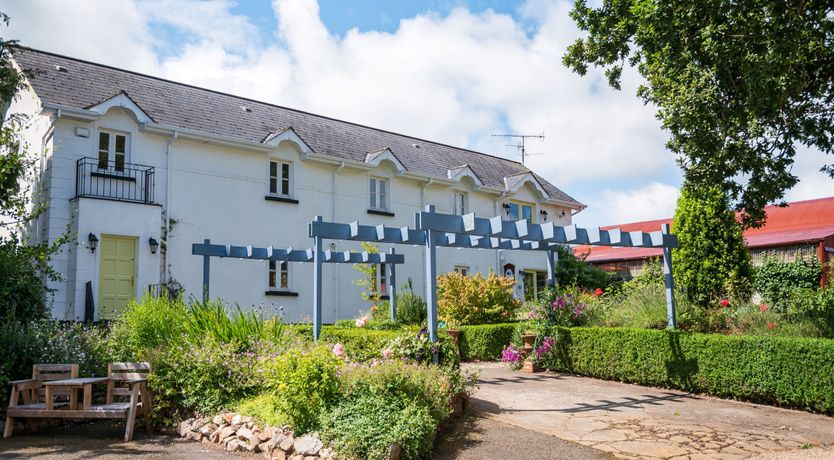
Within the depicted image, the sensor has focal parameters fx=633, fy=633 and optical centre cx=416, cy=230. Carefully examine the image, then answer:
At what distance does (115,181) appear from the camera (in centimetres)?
1524

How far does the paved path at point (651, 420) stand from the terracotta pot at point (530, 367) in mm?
1422

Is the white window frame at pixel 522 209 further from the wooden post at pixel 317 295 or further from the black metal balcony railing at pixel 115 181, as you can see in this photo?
the wooden post at pixel 317 295

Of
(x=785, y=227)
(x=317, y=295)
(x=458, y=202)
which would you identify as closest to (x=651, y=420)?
(x=317, y=295)

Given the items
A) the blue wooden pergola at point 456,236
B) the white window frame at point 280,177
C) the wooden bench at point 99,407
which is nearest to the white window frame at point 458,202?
the white window frame at point 280,177

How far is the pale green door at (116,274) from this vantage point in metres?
14.7

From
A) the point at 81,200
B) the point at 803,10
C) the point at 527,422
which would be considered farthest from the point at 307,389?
the point at 81,200

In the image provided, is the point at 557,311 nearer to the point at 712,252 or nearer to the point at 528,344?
the point at 528,344

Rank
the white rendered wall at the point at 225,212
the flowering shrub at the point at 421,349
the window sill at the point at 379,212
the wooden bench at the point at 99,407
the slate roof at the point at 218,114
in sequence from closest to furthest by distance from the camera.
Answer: the wooden bench at the point at 99,407 → the flowering shrub at the point at 421,349 → the white rendered wall at the point at 225,212 → the slate roof at the point at 218,114 → the window sill at the point at 379,212

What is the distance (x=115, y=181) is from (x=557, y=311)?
1079 cm

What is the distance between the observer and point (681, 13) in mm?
8680

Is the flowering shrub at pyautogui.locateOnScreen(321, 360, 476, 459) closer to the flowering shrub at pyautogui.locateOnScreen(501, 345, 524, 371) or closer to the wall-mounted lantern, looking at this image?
the flowering shrub at pyautogui.locateOnScreen(501, 345, 524, 371)

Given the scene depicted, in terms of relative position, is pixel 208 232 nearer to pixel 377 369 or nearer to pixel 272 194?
pixel 272 194

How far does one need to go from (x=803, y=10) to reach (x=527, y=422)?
22.2 feet

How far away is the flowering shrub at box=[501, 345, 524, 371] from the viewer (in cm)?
1212
